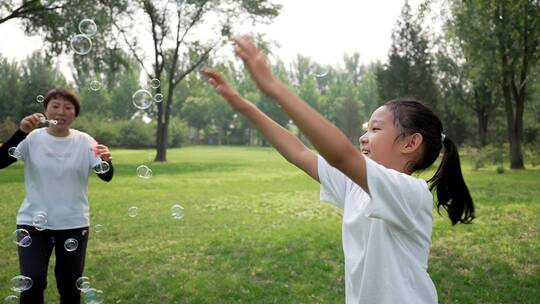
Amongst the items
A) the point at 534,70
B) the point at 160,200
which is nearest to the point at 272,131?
the point at 160,200

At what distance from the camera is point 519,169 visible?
27.4m

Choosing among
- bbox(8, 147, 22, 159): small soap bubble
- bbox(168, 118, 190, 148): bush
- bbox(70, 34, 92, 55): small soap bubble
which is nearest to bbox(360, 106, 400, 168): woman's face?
bbox(8, 147, 22, 159): small soap bubble

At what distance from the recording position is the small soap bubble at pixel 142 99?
5160 millimetres

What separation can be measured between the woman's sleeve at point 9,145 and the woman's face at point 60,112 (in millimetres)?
264

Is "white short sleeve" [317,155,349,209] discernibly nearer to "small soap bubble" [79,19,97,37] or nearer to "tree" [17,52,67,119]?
"small soap bubble" [79,19,97,37]

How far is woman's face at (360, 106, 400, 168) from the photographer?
2262 millimetres

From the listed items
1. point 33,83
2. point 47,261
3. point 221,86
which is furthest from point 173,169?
point 33,83

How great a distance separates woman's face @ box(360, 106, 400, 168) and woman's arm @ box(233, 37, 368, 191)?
563mm

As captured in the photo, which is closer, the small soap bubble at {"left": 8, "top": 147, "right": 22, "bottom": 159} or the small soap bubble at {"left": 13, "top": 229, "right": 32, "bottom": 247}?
the small soap bubble at {"left": 13, "top": 229, "right": 32, "bottom": 247}

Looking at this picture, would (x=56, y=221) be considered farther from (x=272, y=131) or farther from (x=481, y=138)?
(x=481, y=138)

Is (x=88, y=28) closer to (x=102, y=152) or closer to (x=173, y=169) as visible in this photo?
(x=102, y=152)

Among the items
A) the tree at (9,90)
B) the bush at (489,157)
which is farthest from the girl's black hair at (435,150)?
the tree at (9,90)

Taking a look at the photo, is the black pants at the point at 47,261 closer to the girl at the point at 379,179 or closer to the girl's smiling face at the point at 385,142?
the girl at the point at 379,179

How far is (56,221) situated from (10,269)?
396 centimetres
